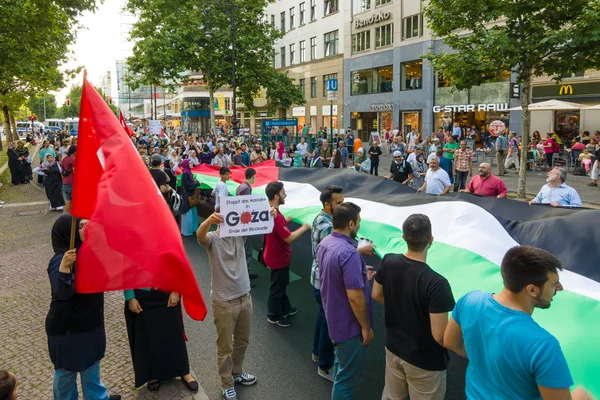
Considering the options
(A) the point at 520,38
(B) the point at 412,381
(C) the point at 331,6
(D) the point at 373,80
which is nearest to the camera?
(B) the point at 412,381

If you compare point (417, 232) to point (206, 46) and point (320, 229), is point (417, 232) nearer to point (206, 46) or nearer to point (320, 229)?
point (320, 229)

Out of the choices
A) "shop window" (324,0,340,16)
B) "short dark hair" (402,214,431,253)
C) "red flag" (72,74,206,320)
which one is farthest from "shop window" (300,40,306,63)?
"short dark hair" (402,214,431,253)

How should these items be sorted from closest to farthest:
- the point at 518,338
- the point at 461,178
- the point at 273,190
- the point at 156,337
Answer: the point at 518,338, the point at 156,337, the point at 273,190, the point at 461,178

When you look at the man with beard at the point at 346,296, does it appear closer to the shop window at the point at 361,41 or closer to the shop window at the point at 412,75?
the shop window at the point at 412,75

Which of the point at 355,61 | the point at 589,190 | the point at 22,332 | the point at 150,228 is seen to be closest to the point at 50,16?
the point at 22,332

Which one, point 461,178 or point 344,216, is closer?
point 344,216

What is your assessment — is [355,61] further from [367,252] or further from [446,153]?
[367,252]

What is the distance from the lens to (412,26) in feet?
120

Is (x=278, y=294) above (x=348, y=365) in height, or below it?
below

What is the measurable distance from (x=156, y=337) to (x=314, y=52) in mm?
46410

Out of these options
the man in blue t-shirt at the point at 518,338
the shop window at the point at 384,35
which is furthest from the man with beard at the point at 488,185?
the shop window at the point at 384,35

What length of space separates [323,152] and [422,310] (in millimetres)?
16124

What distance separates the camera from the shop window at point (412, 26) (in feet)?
118

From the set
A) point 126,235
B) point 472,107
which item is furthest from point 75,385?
point 472,107
